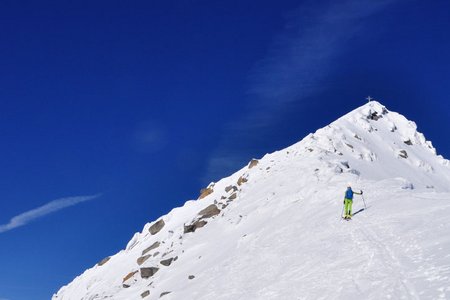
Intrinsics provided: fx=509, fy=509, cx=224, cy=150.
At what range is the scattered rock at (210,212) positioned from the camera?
51.8 metres

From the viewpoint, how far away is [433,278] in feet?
55.6

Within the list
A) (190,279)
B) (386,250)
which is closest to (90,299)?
(190,279)

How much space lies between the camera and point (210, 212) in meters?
52.2

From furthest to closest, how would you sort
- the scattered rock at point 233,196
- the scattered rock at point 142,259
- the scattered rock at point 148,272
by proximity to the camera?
the scattered rock at point 233,196 → the scattered rock at point 142,259 → the scattered rock at point 148,272

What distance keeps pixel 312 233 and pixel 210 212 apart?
2248cm

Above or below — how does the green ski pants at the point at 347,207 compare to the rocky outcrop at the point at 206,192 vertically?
below

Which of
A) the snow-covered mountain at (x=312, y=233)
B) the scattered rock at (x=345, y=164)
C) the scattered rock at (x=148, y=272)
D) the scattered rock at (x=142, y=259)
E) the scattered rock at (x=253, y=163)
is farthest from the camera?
the scattered rock at (x=253, y=163)

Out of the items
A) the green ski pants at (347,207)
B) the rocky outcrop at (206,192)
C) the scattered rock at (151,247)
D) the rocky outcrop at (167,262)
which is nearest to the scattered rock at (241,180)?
the rocky outcrop at (206,192)

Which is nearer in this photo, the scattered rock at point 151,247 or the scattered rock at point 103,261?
the scattered rock at point 151,247

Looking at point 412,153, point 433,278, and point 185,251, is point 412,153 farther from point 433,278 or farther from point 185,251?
point 433,278

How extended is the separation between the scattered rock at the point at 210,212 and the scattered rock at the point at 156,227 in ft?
32.7

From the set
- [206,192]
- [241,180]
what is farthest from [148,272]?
[206,192]

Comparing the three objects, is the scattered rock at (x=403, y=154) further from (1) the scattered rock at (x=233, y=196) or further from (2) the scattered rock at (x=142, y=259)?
(2) the scattered rock at (x=142, y=259)

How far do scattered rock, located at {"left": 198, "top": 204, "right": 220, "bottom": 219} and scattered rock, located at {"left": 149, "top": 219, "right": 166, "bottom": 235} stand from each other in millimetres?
9979
